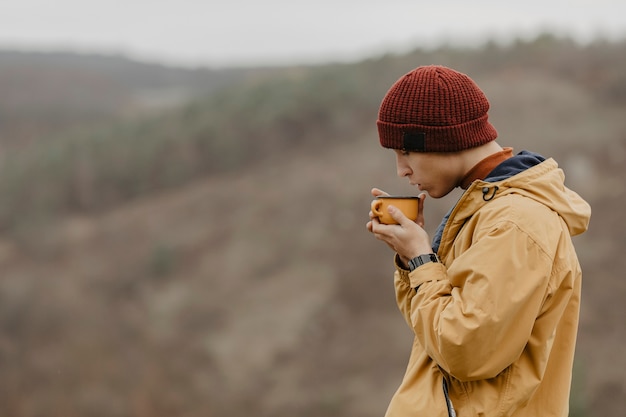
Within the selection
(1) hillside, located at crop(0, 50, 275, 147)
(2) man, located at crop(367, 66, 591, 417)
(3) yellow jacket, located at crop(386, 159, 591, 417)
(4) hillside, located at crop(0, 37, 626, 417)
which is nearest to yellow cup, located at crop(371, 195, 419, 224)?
(2) man, located at crop(367, 66, 591, 417)

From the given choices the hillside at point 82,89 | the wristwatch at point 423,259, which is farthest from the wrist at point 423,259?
the hillside at point 82,89

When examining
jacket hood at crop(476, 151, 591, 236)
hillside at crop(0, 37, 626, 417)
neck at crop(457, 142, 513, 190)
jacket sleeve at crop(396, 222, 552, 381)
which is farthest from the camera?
hillside at crop(0, 37, 626, 417)

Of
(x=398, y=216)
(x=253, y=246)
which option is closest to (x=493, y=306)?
(x=398, y=216)

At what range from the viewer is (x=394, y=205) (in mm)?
1960

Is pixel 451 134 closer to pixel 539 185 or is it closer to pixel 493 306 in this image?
pixel 539 185

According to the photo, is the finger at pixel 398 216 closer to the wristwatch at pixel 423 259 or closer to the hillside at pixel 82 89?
the wristwatch at pixel 423 259

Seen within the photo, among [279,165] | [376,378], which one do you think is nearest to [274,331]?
[376,378]

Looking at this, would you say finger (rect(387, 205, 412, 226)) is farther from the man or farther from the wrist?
the wrist

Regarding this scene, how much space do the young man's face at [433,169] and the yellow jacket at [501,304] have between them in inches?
3.9

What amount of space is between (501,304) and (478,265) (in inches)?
3.8

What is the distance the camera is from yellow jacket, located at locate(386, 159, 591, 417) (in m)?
1.61

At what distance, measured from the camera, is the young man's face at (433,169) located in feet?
6.08

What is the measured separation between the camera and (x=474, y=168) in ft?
6.09

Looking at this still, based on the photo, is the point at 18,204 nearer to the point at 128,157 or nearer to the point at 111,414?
the point at 128,157
